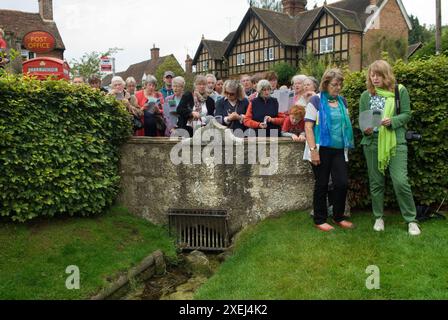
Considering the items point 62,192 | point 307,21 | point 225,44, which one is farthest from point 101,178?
point 225,44

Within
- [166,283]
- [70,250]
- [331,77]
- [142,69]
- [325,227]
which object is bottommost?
[166,283]

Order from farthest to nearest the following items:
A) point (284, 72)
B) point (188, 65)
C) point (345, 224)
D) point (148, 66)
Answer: point (148, 66) → point (188, 65) → point (284, 72) → point (345, 224)

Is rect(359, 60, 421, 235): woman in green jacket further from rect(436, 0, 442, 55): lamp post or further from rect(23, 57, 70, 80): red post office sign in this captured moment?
rect(436, 0, 442, 55): lamp post

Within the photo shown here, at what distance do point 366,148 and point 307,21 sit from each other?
3668 cm

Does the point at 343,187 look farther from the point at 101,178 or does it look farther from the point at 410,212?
the point at 101,178

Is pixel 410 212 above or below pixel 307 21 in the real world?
below

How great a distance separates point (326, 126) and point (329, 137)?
0.16m

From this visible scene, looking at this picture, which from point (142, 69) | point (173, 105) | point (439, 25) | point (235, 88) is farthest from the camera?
point (142, 69)

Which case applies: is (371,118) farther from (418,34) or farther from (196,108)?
(418,34)

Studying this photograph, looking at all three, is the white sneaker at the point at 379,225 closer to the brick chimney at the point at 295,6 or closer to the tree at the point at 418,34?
the brick chimney at the point at 295,6

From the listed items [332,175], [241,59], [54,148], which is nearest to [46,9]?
[241,59]

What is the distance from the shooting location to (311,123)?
20.0 feet

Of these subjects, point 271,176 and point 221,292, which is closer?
point 221,292

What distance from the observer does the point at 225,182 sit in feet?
23.3
